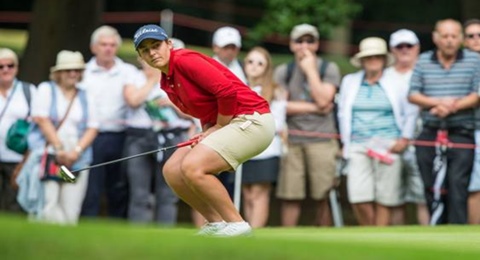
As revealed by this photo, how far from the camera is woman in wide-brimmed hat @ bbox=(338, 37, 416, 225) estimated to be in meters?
15.7

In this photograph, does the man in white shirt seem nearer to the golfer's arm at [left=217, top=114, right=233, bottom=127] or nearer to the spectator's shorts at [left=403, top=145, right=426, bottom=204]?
the spectator's shorts at [left=403, top=145, right=426, bottom=204]

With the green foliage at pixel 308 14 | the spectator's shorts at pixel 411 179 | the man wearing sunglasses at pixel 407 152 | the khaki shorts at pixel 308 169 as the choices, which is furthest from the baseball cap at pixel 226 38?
the green foliage at pixel 308 14

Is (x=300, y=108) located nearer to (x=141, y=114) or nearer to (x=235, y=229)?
(x=141, y=114)

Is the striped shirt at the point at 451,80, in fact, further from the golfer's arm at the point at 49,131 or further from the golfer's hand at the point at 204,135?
the golfer's hand at the point at 204,135

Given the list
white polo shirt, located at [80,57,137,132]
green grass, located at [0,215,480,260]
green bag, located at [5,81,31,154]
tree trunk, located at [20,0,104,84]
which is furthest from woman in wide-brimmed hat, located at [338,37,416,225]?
green grass, located at [0,215,480,260]

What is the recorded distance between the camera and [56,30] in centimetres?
2083

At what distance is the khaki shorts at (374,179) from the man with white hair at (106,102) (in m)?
2.44

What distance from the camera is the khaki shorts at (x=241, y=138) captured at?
11.0 metres

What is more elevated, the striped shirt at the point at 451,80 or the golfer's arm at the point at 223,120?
the striped shirt at the point at 451,80

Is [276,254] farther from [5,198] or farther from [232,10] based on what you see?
[232,10]

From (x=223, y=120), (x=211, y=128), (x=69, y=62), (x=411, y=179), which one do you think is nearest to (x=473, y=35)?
(x=411, y=179)

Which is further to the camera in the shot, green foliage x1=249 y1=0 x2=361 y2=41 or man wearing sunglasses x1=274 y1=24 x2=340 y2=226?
green foliage x1=249 y1=0 x2=361 y2=41

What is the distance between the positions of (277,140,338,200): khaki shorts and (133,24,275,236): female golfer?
15.9 ft

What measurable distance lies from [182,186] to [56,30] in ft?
33.1
